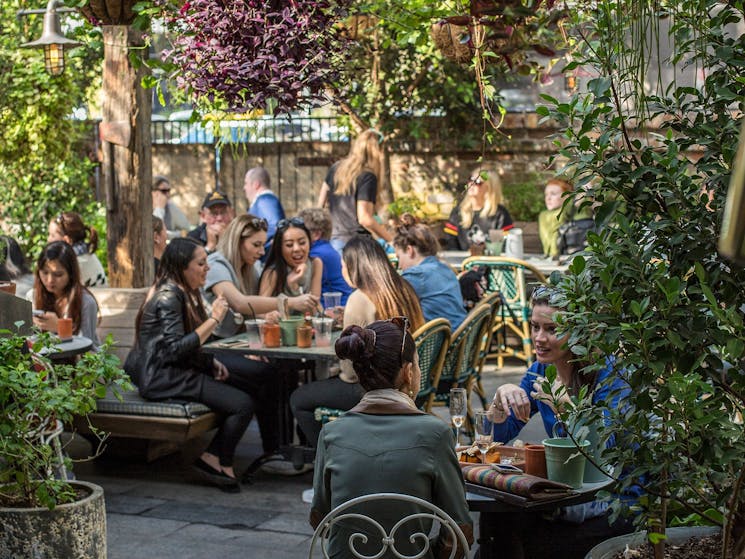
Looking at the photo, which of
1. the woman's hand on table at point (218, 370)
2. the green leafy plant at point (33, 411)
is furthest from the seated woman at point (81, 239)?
the green leafy plant at point (33, 411)

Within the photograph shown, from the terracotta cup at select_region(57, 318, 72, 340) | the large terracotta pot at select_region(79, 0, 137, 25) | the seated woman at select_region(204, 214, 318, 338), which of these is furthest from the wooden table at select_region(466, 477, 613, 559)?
the terracotta cup at select_region(57, 318, 72, 340)

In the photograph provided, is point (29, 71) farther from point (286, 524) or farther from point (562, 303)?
point (562, 303)

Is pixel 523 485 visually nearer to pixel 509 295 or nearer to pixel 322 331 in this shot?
pixel 322 331

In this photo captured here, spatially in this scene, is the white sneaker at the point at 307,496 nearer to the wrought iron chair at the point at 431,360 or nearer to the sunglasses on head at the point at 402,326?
the wrought iron chair at the point at 431,360

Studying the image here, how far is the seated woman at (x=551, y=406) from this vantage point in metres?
3.43

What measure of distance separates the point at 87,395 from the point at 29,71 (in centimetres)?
856

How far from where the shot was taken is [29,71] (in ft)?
37.7

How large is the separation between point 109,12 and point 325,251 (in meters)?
2.82

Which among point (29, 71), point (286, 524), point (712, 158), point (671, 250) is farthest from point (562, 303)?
point (29, 71)

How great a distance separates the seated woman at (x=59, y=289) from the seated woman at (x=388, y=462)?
3.51 meters

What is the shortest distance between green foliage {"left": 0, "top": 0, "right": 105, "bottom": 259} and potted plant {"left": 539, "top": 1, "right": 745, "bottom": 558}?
32.3 ft

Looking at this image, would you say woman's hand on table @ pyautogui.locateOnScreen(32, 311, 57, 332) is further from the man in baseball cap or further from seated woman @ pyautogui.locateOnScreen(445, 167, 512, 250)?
seated woman @ pyautogui.locateOnScreen(445, 167, 512, 250)

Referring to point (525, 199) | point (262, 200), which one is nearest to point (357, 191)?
point (262, 200)

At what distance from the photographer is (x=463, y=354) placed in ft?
19.1
